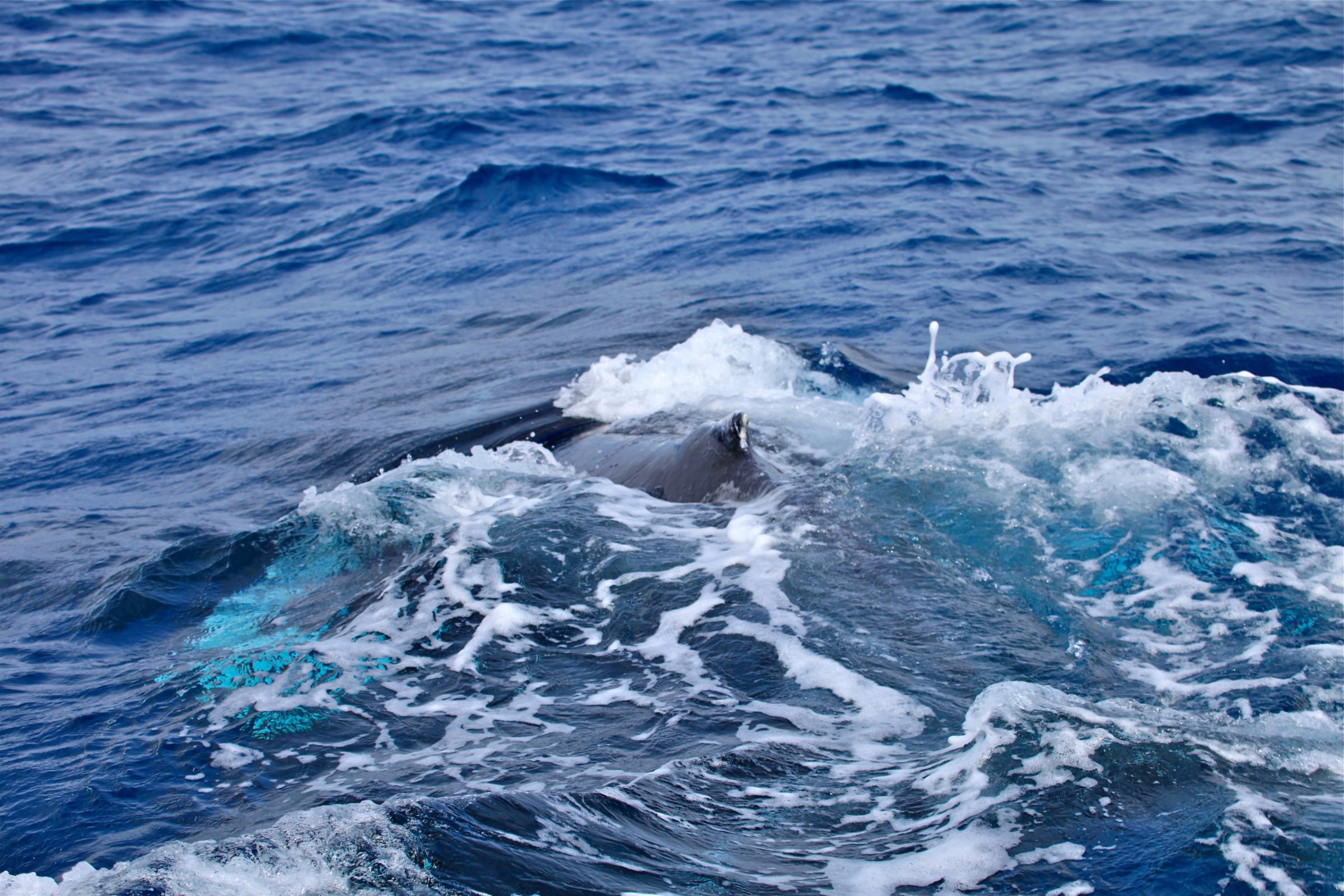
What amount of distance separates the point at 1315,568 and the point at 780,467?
11.9 ft

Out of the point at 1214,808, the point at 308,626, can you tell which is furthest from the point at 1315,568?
the point at 308,626

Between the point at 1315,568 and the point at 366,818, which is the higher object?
the point at 366,818

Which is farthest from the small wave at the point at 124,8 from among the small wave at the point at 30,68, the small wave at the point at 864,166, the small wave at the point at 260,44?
the small wave at the point at 864,166

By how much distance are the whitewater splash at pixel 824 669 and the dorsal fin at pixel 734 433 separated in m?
0.53

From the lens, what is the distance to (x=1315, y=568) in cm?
651

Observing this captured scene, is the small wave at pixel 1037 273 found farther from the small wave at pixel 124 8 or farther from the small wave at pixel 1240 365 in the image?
the small wave at pixel 124 8

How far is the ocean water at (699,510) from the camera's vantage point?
13.6ft

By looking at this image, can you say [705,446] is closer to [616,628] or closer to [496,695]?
[616,628]

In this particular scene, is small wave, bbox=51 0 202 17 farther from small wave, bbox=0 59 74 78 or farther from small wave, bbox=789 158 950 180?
small wave, bbox=789 158 950 180

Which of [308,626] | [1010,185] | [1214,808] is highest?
[1010,185]

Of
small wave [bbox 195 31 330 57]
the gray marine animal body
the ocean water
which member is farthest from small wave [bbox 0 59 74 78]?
the gray marine animal body

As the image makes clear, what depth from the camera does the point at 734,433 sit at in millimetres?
7598

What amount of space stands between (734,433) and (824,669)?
8.20 feet

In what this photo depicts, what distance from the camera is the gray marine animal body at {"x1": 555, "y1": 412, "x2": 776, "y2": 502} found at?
760 cm
